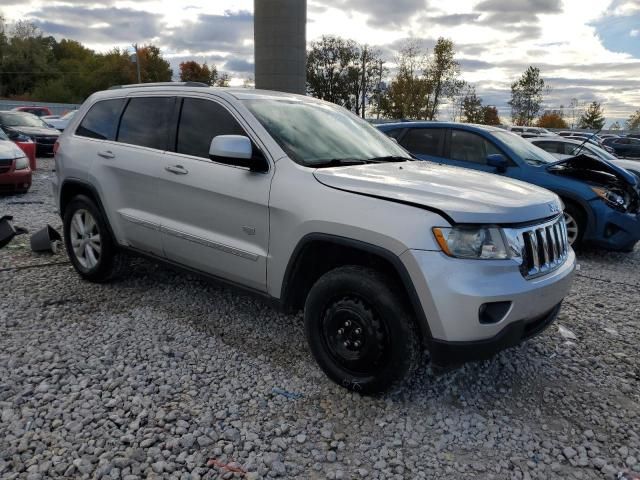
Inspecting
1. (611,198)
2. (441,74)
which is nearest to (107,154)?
(611,198)

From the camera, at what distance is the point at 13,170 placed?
9148mm

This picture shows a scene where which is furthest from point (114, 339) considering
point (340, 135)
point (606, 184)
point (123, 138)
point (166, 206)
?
point (606, 184)

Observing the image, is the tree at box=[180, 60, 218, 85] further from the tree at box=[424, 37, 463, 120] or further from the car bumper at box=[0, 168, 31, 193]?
the car bumper at box=[0, 168, 31, 193]

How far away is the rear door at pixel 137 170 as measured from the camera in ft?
13.2

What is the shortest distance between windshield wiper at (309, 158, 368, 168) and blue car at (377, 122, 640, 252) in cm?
271

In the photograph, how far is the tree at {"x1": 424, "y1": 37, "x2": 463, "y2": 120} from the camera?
Result: 142 feet

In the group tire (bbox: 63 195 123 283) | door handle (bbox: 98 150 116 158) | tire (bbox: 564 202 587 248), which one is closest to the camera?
door handle (bbox: 98 150 116 158)

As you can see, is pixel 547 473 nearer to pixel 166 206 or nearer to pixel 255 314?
pixel 255 314

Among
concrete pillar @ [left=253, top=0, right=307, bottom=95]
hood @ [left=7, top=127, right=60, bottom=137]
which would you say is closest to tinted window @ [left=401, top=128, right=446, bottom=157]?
concrete pillar @ [left=253, top=0, right=307, bottom=95]

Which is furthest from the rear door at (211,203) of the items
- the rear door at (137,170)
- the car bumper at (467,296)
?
the car bumper at (467,296)

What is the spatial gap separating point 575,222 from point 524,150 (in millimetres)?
1310

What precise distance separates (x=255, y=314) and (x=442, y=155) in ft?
14.2

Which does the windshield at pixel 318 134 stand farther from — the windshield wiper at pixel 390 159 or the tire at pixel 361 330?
the tire at pixel 361 330

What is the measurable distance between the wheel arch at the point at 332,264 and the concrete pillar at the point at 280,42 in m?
13.1
